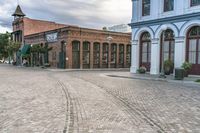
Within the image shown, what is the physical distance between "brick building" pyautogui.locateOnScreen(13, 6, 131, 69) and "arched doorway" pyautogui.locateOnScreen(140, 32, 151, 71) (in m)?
9.69

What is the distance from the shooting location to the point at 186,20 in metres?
20.7

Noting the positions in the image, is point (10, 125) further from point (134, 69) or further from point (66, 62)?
point (66, 62)

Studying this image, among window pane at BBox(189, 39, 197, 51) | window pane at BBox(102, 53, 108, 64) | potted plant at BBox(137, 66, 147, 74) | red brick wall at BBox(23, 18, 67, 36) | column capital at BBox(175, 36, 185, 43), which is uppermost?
red brick wall at BBox(23, 18, 67, 36)

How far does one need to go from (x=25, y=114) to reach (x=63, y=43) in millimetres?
30336

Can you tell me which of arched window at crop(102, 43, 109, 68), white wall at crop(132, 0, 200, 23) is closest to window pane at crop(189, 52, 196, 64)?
white wall at crop(132, 0, 200, 23)

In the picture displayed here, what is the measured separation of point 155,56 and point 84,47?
16368 millimetres

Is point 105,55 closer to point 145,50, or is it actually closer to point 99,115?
point 145,50

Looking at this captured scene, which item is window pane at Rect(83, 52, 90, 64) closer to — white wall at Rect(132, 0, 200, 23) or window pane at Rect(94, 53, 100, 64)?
window pane at Rect(94, 53, 100, 64)

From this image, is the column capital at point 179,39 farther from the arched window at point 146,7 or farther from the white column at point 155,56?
the arched window at point 146,7

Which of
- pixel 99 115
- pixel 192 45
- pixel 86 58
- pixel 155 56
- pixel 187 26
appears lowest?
pixel 99 115

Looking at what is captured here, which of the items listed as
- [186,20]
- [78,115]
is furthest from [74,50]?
[78,115]

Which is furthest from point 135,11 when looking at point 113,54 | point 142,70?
point 113,54

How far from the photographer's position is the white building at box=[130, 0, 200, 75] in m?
20.5

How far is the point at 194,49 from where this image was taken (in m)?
20.6
